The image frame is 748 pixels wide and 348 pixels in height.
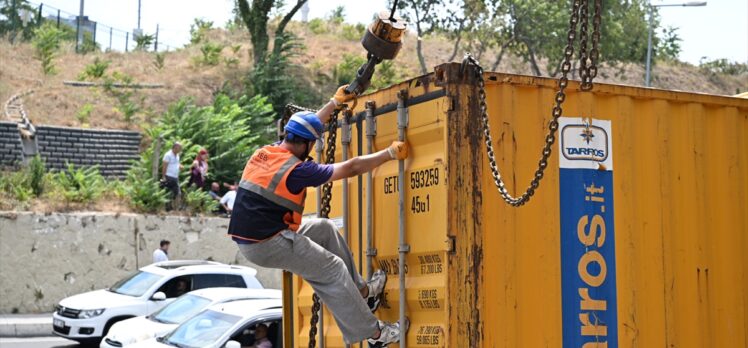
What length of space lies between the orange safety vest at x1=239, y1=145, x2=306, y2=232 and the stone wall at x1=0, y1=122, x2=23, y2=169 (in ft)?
66.7

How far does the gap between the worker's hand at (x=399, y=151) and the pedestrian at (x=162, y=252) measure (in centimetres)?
1465

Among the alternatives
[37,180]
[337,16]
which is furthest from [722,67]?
[37,180]

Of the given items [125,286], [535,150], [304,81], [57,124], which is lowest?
[125,286]

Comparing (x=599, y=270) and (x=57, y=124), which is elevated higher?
(x=57, y=124)

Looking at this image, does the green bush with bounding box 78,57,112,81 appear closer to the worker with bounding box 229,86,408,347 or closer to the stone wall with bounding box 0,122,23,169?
the stone wall with bounding box 0,122,23,169

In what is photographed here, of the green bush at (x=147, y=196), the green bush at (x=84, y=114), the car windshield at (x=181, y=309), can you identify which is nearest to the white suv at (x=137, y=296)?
the car windshield at (x=181, y=309)

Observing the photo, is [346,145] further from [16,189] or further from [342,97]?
[16,189]

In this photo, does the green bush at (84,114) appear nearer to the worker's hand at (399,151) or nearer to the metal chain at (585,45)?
the worker's hand at (399,151)

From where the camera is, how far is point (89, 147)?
90.3 ft

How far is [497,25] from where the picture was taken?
3784 cm

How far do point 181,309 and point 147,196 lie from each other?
8506 millimetres

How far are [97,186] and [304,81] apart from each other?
1654 centimetres

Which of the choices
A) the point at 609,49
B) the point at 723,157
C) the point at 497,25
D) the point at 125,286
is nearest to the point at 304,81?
the point at 497,25

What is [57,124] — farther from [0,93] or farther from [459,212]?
[459,212]
